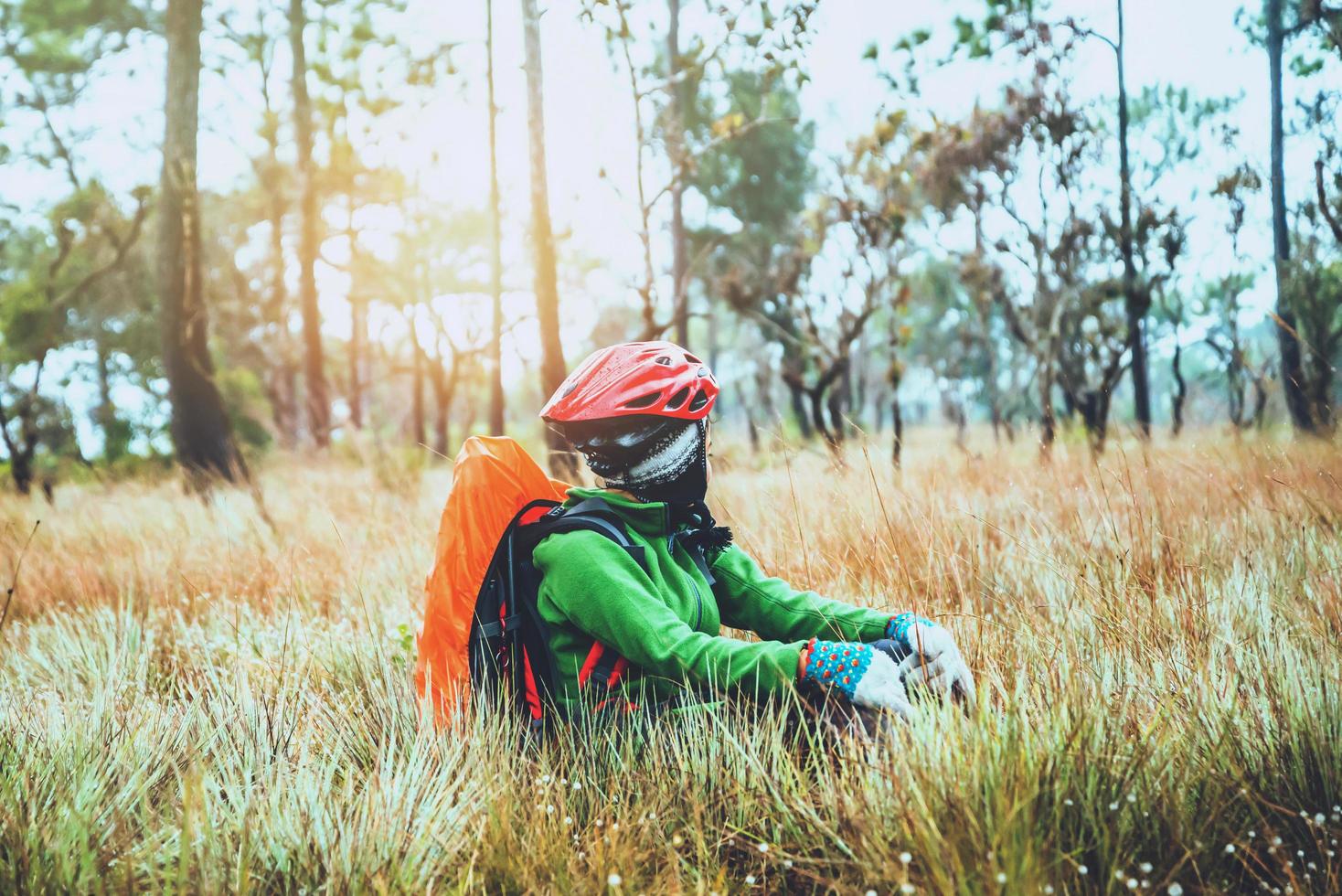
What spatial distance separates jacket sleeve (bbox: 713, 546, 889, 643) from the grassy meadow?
0.85 feet

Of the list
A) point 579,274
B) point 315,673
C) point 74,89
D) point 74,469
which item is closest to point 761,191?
point 579,274

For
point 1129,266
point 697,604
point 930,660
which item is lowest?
point 930,660

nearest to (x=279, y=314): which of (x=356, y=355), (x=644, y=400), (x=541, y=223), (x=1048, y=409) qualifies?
(x=356, y=355)

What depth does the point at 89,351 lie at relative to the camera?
24.1 metres

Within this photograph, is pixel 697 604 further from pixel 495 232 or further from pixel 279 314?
pixel 279 314

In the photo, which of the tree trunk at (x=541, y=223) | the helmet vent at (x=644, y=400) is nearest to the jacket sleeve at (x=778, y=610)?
the helmet vent at (x=644, y=400)

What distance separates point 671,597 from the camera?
2031 millimetres

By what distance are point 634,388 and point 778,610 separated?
75 centimetres

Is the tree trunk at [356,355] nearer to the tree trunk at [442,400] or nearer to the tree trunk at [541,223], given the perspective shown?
the tree trunk at [442,400]

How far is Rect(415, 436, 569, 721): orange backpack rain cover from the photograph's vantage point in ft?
6.90

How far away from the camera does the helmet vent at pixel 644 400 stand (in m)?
2.05

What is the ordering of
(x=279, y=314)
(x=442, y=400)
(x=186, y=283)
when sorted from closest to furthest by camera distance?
(x=186, y=283)
(x=279, y=314)
(x=442, y=400)

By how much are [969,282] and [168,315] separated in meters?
13.4

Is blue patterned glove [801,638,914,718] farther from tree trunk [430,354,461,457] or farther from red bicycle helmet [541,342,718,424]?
tree trunk [430,354,461,457]
